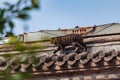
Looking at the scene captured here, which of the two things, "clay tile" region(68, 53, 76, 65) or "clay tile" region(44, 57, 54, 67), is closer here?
"clay tile" region(68, 53, 76, 65)

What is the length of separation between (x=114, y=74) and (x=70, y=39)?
7.29ft

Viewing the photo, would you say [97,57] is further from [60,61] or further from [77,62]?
[60,61]

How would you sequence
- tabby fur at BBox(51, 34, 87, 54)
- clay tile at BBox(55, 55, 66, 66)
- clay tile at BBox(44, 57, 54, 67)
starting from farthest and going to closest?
1. tabby fur at BBox(51, 34, 87, 54)
2. clay tile at BBox(44, 57, 54, 67)
3. clay tile at BBox(55, 55, 66, 66)

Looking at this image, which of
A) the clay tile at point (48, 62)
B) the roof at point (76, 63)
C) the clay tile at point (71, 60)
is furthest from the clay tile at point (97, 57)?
the clay tile at point (48, 62)

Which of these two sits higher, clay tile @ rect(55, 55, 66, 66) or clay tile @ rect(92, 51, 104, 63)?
clay tile @ rect(92, 51, 104, 63)

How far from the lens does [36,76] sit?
8953 millimetres

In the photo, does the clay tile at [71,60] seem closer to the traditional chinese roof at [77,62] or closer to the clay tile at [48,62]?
the traditional chinese roof at [77,62]

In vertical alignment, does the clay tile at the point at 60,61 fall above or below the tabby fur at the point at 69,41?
below

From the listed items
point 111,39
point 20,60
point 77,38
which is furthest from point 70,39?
point 20,60

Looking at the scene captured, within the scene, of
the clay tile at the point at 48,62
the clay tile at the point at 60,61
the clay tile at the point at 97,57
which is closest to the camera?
the clay tile at the point at 97,57

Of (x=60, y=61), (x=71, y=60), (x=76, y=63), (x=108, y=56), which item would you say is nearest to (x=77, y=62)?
(x=76, y=63)

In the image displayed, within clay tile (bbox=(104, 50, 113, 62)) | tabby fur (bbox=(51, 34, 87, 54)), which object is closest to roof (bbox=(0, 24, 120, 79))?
clay tile (bbox=(104, 50, 113, 62))

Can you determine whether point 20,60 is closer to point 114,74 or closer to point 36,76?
point 114,74

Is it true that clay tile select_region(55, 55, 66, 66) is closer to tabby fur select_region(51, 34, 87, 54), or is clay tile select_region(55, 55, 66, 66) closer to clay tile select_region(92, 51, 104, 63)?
clay tile select_region(92, 51, 104, 63)
